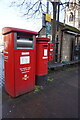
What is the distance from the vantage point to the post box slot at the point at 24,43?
2629 millimetres

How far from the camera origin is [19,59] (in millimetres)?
2656

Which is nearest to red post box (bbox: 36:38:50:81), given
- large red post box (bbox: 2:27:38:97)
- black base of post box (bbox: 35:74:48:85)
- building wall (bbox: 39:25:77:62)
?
black base of post box (bbox: 35:74:48:85)

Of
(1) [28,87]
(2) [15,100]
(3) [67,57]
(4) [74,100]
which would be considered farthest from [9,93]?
(3) [67,57]

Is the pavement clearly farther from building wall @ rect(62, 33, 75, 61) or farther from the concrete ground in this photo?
building wall @ rect(62, 33, 75, 61)

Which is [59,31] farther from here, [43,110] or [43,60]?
[43,110]

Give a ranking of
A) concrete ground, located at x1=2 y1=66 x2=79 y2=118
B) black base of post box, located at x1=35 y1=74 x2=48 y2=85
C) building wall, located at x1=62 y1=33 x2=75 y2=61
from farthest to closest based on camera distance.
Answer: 1. building wall, located at x1=62 y1=33 x2=75 y2=61
2. black base of post box, located at x1=35 y1=74 x2=48 y2=85
3. concrete ground, located at x1=2 y1=66 x2=79 y2=118

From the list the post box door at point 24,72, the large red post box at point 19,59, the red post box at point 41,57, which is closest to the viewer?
the large red post box at point 19,59

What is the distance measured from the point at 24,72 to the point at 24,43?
2.84 ft

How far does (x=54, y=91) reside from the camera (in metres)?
3.20

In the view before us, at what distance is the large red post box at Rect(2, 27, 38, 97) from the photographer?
2.55m

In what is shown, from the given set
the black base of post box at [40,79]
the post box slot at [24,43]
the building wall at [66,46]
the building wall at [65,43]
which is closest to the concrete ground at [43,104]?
the black base of post box at [40,79]

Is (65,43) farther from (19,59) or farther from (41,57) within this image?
(19,59)

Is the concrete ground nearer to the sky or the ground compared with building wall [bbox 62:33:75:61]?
nearer to the ground

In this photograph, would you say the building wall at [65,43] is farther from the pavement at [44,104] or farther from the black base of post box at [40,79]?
the pavement at [44,104]
